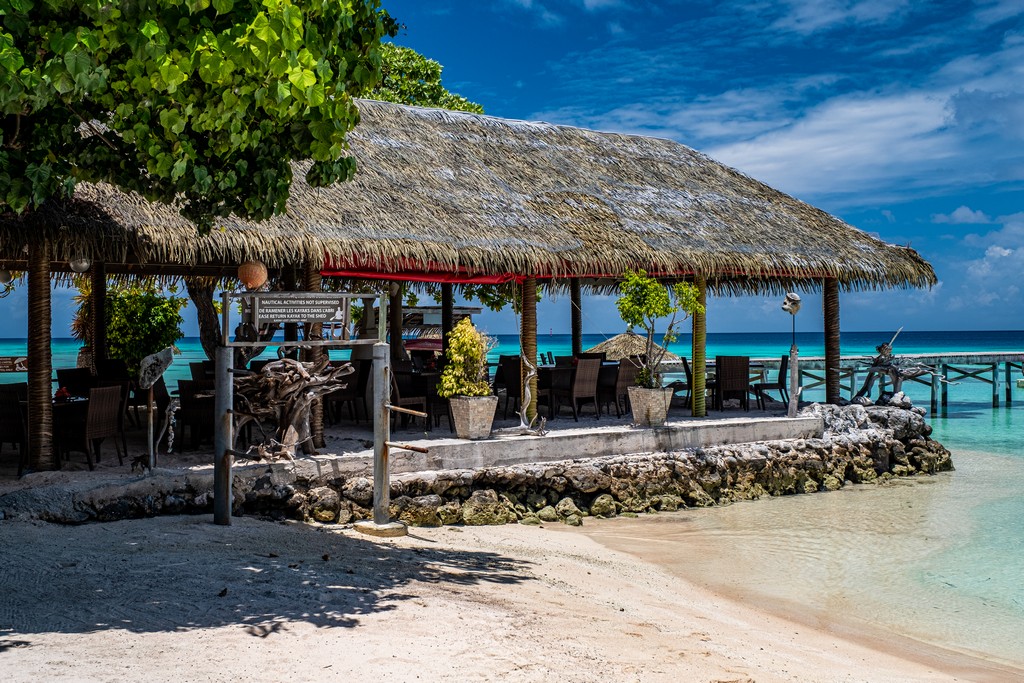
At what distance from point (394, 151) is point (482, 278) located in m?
2.02

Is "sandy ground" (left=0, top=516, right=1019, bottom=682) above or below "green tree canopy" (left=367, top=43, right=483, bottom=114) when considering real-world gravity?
below

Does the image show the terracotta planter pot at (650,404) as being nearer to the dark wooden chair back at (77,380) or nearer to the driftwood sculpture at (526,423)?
the driftwood sculpture at (526,423)

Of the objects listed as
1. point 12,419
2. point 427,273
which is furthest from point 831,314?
point 12,419

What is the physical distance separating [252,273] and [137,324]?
21.0ft

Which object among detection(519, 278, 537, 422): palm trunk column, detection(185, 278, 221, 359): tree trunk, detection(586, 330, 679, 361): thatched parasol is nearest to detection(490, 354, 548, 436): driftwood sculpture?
detection(519, 278, 537, 422): palm trunk column

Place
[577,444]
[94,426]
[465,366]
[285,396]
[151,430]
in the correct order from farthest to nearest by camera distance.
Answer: [577,444] → [465,366] → [285,396] → [94,426] → [151,430]

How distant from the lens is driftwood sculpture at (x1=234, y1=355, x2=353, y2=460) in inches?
341

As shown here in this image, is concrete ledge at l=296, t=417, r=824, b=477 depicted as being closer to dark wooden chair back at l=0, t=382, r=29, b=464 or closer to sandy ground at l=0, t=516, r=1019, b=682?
sandy ground at l=0, t=516, r=1019, b=682

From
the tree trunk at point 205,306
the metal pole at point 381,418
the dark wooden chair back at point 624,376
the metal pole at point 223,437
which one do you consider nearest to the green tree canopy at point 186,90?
the metal pole at point 223,437

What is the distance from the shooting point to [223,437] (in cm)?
770

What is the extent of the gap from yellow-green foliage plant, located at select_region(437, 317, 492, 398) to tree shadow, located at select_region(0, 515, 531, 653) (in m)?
2.23

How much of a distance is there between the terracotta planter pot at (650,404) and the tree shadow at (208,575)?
3732 millimetres

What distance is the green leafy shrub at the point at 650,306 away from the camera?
34.6 feet

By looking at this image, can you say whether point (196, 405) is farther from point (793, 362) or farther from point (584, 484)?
point (793, 362)
